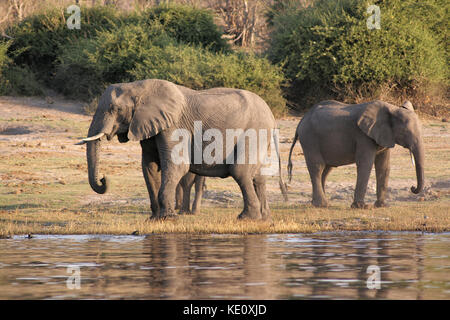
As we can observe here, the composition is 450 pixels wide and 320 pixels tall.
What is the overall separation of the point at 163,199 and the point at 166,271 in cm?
411

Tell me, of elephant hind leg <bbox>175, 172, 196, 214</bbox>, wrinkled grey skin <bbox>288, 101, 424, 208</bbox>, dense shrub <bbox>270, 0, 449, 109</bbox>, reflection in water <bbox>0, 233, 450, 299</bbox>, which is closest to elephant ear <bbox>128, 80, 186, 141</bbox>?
reflection in water <bbox>0, 233, 450, 299</bbox>

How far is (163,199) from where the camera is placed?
13.8 metres

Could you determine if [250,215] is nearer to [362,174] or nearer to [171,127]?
[171,127]

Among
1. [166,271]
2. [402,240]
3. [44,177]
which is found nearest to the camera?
[166,271]

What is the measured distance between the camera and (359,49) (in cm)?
2769

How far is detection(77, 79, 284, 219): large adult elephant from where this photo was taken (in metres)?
13.8

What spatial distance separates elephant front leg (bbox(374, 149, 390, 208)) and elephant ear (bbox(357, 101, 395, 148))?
700 mm

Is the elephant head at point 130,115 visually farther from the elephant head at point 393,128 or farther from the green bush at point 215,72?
the green bush at point 215,72

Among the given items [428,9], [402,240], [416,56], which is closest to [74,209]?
[402,240]

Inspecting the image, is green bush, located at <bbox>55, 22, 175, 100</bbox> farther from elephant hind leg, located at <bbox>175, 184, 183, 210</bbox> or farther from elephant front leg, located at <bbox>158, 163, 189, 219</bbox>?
elephant front leg, located at <bbox>158, 163, 189, 219</bbox>

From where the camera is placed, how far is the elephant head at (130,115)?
45.1ft

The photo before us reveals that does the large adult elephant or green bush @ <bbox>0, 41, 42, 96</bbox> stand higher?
green bush @ <bbox>0, 41, 42, 96</bbox>

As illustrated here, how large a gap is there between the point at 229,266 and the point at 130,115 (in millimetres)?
4497

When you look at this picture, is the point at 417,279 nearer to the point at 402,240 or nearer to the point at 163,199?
the point at 402,240
